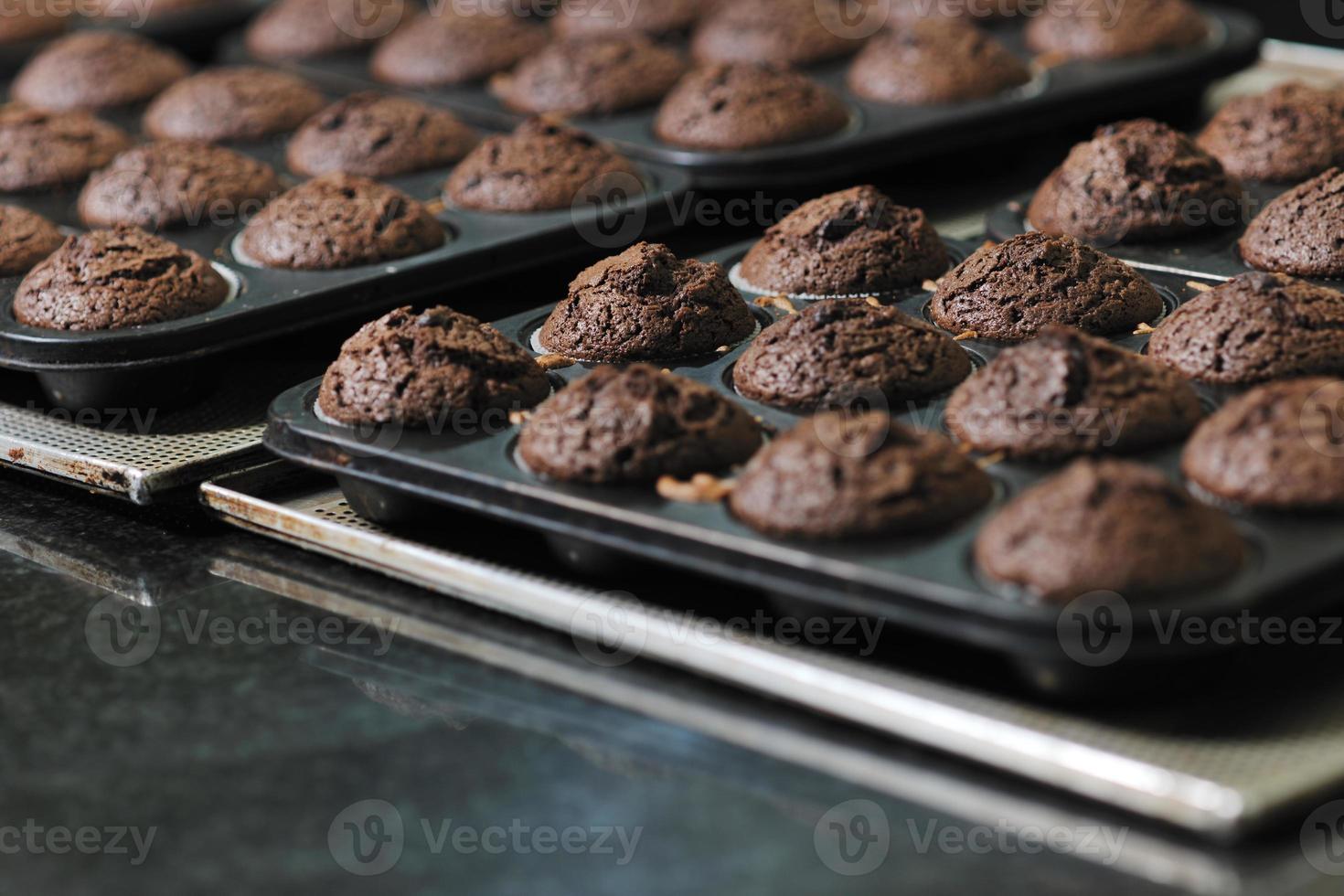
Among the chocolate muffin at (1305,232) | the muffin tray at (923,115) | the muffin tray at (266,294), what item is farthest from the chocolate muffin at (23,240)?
the chocolate muffin at (1305,232)

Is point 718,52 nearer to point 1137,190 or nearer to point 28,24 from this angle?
point 1137,190

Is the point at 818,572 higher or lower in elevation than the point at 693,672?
higher

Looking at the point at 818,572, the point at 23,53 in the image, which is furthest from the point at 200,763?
the point at 23,53

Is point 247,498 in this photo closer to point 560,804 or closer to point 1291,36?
point 560,804

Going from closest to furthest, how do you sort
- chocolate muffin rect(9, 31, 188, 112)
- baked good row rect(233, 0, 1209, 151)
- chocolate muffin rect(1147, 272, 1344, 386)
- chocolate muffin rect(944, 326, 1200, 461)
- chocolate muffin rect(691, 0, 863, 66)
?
chocolate muffin rect(944, 326, 1200, 461) → chocolate muffin rect(1147, 272, 1344, 386) → baked good row rect(233, 0, 1209, 151) → chocolate muffin rect(691, 0, 863, 66) → chocolate muffin rect(9, 31, 188, 112)

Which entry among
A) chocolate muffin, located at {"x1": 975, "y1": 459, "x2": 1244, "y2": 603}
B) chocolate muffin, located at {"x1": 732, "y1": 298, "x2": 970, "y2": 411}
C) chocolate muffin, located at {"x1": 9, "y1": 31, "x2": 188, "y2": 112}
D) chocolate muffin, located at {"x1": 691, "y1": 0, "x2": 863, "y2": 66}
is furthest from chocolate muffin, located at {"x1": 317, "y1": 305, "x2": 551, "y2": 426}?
chocolate muffin, located at {"x1": 9, "y1": 31, "x2": 188, "y2": 112}

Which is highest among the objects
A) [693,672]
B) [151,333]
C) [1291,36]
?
[151,333]

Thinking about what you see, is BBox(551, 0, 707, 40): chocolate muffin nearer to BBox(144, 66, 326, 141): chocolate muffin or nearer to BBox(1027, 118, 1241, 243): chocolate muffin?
BBox(144, 66, 326, 141): chocolate muffin
